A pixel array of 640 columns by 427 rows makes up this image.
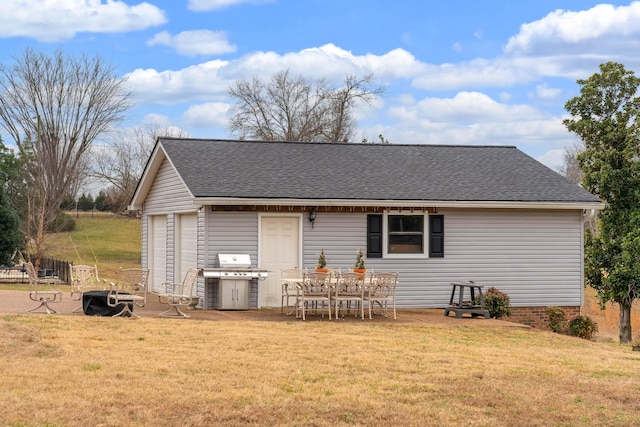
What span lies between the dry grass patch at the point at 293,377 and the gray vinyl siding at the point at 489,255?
415 cm

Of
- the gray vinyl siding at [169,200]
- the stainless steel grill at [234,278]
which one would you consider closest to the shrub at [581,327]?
the stainless steel grill at [234,278]

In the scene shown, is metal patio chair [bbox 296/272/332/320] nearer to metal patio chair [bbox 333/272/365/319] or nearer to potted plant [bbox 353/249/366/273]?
metal patio chair [bbox 333/272/365/319]

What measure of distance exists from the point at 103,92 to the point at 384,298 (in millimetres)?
30857

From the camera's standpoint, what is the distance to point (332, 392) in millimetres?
10359

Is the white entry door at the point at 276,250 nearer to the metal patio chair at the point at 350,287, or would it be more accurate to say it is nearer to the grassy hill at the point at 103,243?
the metal patio chair at the point at 350,287

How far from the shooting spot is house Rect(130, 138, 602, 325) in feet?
64.4

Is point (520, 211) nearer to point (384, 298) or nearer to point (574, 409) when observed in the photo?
point (384, 298)

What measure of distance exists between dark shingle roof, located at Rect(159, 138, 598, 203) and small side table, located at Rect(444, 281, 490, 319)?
6.82 feet

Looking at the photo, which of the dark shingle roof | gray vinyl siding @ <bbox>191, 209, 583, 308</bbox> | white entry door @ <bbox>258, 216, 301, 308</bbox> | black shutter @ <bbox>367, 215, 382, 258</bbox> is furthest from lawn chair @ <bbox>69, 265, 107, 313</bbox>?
black shutter @ <bbox>367, 215, 382, 258</bbox>

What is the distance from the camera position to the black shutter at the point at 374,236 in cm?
2027

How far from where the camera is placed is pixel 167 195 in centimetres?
2256

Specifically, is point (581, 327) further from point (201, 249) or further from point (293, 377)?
point (293, 377)

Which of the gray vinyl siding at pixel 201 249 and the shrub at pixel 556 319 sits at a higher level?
the gray vinyl siding at pixel 201 249

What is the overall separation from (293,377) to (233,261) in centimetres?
815
